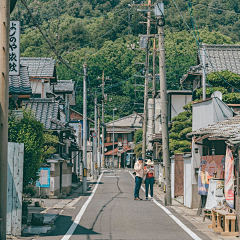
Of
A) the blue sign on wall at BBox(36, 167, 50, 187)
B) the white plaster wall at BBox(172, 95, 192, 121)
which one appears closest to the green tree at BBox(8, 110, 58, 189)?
the blue sign on wall at BBox(36, 167, 50, 187)

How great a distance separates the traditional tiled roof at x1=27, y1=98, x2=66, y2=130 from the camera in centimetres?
2519

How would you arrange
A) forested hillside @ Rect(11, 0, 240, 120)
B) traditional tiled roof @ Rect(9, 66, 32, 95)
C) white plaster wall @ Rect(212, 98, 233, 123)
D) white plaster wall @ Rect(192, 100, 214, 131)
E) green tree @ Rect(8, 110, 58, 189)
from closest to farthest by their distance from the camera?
green tree @ Rect(8, 110, 58, 189) < white plaster wall @ Rect(212, 98, 233, 123) < white plaster wall @ Rect(192, 100, 214, 131) < traditional tiled roof @ Rect(9, 66, 32, 95) < forested hillside @ Rect(11, 0, 240, 120)

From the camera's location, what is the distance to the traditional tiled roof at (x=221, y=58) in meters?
31.9

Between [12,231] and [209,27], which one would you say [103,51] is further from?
[12,231]

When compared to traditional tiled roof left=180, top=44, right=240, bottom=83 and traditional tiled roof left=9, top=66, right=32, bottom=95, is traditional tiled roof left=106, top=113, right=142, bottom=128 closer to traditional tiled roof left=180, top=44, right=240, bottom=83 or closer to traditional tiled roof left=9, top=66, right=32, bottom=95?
traditional tiled roof left=180, top=44, right=240, bottom=83

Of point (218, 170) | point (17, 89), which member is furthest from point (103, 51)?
point (218, 170)

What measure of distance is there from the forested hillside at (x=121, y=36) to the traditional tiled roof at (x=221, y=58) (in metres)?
7.20

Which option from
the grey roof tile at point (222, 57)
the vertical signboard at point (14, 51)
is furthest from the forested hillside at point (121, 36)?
the vertical signboard at point (14, 51)

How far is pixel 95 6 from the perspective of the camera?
76.4 metres

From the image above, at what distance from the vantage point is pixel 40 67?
32.0 meters

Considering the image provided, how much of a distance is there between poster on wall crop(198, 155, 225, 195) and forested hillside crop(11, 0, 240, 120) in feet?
78.9

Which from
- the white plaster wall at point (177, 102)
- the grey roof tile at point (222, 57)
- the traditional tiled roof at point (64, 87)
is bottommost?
the white plaster wall at point (177, 102)

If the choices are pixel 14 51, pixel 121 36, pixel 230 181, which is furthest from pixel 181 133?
pixel 121 36

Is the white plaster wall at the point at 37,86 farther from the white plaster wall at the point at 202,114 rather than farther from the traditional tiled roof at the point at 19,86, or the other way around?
the white plaster wall at the point at 202,114
